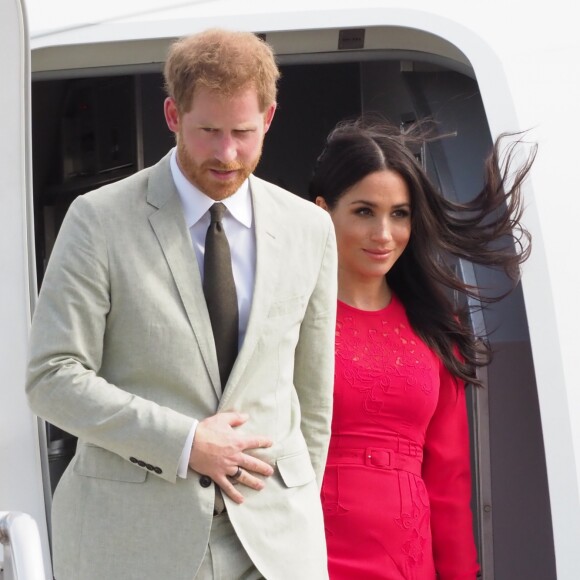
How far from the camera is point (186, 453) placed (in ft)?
6.05

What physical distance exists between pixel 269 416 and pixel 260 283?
22 cm

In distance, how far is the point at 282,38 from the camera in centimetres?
306

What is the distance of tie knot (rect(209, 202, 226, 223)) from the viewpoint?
1963 mm

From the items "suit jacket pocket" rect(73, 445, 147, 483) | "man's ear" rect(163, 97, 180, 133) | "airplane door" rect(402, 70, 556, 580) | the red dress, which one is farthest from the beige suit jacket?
"airplane door" rect(402, 70, 556, 580)

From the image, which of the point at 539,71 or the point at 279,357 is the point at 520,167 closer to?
the point at 539,71

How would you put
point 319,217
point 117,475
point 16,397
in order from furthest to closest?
point 16,397 → point 319,217 → point 117,475

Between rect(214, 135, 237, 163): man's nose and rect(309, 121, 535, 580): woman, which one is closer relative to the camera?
rect(214, 135, 237, 163): man's nose

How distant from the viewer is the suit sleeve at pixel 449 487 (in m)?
2.73

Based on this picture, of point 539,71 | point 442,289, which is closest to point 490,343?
point 442,289

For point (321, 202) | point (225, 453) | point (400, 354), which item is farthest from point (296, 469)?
point (321, 202)

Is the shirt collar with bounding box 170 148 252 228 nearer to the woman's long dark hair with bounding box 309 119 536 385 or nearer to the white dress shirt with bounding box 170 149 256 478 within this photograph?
the white dress shirt with bounding box 170 149 256 478

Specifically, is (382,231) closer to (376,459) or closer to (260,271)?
(376,459)

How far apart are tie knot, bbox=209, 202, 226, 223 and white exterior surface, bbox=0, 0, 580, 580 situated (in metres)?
0.82

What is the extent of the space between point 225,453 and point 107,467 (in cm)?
19
